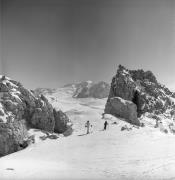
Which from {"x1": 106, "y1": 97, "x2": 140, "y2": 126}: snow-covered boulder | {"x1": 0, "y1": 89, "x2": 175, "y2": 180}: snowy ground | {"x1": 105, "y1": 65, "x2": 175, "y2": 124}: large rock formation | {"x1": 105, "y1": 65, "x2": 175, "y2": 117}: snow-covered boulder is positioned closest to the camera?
{"x1": 0, "y1": 89, "x2": 175, "y2": 180}: snowy ground

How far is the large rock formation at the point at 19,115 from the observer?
130 ft

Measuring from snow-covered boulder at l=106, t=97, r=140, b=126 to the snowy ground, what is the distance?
29.5 meters

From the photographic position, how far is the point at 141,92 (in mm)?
Answer: 78312

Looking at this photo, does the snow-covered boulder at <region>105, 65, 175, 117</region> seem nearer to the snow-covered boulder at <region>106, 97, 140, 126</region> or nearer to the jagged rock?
the snow-covered boulder at <region>106, 97, 140, 126</region>

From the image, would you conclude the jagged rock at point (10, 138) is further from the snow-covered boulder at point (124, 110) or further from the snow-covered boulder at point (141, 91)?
the snow-covered boulder at point (141, 91)

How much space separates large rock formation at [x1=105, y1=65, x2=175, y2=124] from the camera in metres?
74.8

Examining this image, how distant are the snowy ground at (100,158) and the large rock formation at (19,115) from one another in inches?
218

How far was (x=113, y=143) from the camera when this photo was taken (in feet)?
103

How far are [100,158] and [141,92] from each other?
53.2 metres

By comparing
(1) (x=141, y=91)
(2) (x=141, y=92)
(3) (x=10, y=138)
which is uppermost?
(1) (x=141, y=91)

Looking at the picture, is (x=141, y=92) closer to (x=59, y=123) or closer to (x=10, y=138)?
(x=59, y=123)

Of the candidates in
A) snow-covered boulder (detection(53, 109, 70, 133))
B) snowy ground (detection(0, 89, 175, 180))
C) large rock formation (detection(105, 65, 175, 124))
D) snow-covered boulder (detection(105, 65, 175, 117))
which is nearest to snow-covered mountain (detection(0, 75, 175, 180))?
snowy ground (detection(0, 89, 175, 180))

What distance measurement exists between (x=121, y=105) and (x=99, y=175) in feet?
148

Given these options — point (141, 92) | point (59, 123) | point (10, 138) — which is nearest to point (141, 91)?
point (141, 92)
